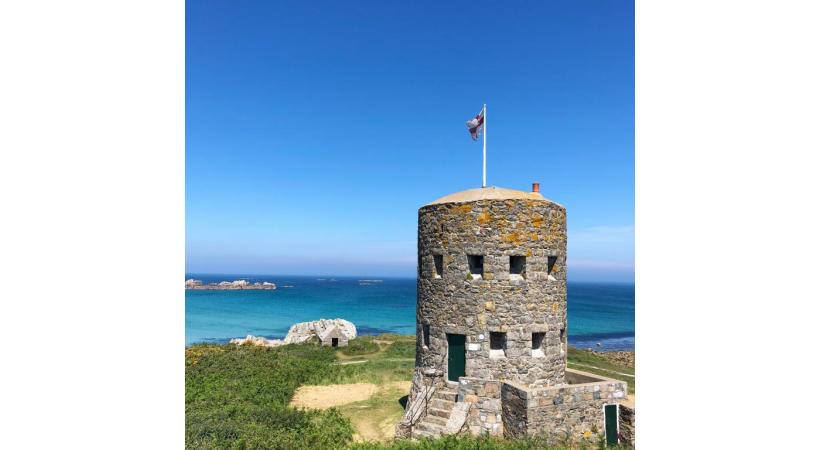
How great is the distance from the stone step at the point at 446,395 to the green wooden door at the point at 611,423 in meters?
4.79

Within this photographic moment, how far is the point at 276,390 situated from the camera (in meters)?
18.6

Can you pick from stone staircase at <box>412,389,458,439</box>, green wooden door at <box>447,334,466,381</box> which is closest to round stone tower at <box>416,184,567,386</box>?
green wooden door at <box>447,334,466,381</box>

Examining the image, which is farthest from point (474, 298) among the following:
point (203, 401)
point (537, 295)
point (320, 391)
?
point (203, 401)

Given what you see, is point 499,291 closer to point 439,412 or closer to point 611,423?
point 439,412

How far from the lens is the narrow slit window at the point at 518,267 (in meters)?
13.3

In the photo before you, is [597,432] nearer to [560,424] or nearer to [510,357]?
[560,424]

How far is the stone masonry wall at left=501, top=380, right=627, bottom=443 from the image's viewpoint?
445 inches

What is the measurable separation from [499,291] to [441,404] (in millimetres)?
4306

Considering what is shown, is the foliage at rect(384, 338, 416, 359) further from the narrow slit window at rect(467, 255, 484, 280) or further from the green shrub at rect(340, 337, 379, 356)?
the narrow slit window at rect(467, 255, 484, 280)

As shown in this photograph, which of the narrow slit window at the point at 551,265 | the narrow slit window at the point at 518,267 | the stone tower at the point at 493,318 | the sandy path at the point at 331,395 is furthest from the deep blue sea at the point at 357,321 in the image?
the narrow slit window at the point at 518,267

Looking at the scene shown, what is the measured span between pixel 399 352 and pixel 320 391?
1090 cm

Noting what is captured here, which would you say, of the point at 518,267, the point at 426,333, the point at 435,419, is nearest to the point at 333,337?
the point at 426,333

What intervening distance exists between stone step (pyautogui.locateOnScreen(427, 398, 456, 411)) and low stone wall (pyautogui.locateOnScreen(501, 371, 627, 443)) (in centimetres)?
176
